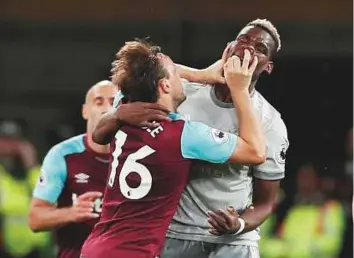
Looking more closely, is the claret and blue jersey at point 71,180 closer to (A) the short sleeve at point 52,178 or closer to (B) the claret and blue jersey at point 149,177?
(A) the short sleeve at point 52,178

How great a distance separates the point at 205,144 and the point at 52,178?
3.17 ft

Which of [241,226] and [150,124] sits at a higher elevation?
[150,124]

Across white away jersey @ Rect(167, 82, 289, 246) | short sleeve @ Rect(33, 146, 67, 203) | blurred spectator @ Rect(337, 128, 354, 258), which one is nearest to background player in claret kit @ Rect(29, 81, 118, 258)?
short sleeve @ Rect(33, 146, 67, 203)

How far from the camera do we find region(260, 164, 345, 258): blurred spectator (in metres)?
5.91

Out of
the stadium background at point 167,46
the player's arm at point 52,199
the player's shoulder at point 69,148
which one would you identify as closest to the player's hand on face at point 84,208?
the player's arm at point 52,199

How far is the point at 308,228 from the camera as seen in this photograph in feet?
19.7

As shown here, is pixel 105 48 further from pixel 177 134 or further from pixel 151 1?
pixel 177 134

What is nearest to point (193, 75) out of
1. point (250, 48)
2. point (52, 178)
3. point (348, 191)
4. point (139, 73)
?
point (250, 48)

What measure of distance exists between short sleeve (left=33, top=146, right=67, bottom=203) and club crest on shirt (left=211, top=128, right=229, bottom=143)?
0.96 m

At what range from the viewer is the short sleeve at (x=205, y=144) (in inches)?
111

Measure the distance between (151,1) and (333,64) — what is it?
1.07 m

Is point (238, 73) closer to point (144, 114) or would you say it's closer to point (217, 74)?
point (217, 74)

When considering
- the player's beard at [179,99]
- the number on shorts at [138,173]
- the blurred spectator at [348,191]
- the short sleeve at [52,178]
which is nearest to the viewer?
the number on shorts at [138,173]

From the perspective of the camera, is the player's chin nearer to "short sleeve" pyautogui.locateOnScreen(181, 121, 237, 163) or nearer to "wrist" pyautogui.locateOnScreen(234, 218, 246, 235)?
"short sleeve" pyautogui.locateOnScreen(181, 121, 237, 163)
